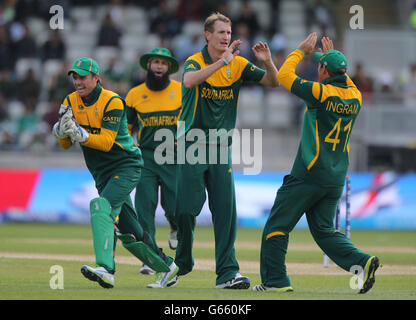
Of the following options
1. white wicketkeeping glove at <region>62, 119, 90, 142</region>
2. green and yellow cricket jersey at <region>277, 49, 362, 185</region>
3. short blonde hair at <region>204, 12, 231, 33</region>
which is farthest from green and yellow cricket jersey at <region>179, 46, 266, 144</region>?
white wicketkeeping glove at <region>62, 119, 90, 142</region>

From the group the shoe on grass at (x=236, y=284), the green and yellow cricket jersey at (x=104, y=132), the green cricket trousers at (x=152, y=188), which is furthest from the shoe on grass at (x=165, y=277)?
the green cricket trousers at (x=152, y=188)

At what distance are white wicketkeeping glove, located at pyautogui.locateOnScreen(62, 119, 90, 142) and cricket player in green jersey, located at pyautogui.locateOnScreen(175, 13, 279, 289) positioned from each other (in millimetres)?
1362

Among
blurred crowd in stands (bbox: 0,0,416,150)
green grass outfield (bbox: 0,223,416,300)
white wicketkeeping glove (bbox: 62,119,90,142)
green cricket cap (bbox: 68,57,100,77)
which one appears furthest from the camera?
blurred crowd in stands (bbox: 0,0,416,150)

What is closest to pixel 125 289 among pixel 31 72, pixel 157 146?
pixel 157 146

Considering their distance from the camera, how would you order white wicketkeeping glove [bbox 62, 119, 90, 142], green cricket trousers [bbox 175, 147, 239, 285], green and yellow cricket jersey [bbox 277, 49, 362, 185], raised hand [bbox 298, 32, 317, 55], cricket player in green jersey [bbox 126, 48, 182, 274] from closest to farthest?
white wicketkeeping glove [bbox 62, 119, 90, 142] < green and yellow cricket jersey [bbox 277, 49, 362, 185] < raised hand [bbox 298, 32, 317, 55] < green cricket trousers [bbox 175, 147, 239, 285] < cricket player in green jersey [bbox 126, 48, 182, 274]

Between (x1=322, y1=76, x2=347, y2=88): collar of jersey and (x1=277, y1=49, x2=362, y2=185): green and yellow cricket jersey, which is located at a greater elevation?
(x1=322, y1=76, x2=347, y2=88): collar of jersey

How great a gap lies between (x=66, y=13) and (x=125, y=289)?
72.4ft

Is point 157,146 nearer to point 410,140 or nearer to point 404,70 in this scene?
point 410,140

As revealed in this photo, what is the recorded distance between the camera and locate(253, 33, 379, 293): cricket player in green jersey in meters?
9.67

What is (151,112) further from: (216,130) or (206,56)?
(216,130)

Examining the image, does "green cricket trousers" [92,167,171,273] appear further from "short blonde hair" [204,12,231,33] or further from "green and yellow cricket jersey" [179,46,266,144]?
"short blonde hair" [204,12,231,33]

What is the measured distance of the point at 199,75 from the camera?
32.9ft
